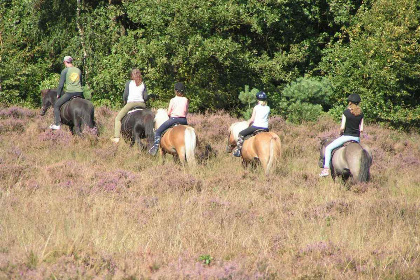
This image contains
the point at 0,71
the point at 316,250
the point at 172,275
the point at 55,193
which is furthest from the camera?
the point at 0,71

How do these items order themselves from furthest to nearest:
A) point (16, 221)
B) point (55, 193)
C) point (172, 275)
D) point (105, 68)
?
point (105, 68) < point (55, 193) < point (16, 221) < point (172, 275)

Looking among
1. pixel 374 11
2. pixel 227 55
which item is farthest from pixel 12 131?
pixel 374 11

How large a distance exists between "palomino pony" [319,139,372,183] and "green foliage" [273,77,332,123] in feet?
28.9

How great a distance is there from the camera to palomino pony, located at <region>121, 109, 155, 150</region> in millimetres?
12695

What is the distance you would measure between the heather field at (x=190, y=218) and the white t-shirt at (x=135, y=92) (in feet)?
3.96

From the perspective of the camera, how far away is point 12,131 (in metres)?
14.9

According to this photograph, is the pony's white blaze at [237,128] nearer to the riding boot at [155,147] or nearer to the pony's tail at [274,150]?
the pony's tail at [274,150]

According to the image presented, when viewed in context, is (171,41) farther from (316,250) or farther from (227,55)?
(316,250)

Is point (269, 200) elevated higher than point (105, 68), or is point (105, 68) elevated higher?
point (105, 68)

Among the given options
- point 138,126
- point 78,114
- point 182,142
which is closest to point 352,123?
point 182,142

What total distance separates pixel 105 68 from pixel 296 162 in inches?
484

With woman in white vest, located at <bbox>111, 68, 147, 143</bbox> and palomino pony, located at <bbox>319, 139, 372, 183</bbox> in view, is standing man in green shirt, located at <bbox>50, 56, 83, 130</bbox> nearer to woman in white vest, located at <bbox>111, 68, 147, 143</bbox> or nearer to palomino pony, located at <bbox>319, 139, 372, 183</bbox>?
woman in white vest, located at <bbox>111, 68, 147, 143</bbox>

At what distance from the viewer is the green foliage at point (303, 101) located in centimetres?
1889

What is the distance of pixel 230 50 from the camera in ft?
64.6
